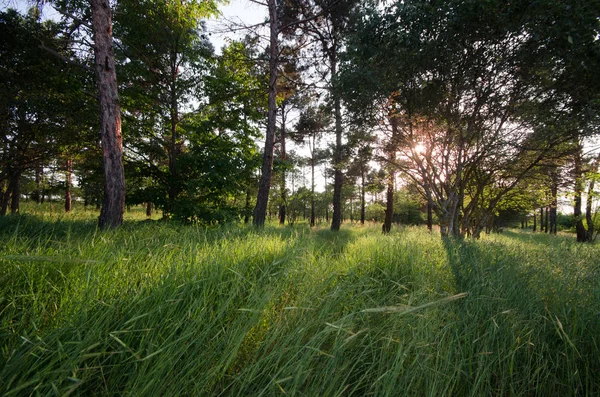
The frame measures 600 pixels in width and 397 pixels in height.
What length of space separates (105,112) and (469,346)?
6.94 m

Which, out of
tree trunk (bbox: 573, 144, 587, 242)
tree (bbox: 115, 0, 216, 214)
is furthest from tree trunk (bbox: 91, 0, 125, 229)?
tree trunk (bbox: 573, 144, 587, 242)

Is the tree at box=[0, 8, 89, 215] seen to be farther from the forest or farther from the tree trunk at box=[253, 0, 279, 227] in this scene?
the tree trunk at box=[253, 0, 279, 227]

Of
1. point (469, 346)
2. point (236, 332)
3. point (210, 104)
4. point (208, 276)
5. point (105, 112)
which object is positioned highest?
point (210, 104)

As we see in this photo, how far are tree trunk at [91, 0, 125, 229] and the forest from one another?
36 millimetres

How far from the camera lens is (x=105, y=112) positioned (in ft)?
15.2

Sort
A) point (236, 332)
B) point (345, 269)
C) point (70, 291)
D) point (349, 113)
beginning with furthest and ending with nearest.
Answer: point (349, 113), point (345, 269), point (70, 291), point (236, 332)

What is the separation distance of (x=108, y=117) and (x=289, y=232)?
16.6 ft

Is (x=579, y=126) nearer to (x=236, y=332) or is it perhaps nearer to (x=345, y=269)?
(x=345, y=269)

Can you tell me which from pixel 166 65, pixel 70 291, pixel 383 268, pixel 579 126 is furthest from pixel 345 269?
pixel 166 65

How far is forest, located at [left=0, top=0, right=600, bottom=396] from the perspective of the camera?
1211 mm

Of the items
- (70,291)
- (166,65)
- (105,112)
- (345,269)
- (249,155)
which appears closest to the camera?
(70,291)

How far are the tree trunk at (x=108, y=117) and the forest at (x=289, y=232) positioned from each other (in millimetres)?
36

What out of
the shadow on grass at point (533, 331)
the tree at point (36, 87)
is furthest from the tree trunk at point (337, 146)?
the tree at point (36, 87)

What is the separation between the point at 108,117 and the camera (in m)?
4.65
